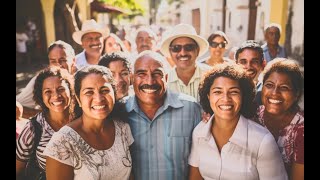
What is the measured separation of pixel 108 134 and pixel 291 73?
57.6 inches

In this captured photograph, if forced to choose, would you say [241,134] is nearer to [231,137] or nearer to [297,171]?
[231,137]

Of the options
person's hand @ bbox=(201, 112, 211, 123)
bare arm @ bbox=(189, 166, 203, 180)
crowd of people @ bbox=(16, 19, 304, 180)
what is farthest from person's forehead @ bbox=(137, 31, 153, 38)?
bare arm @ bbox=(189, 166, 203, 180)

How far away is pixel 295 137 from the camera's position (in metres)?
2.71

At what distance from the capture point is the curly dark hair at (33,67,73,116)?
2625mm

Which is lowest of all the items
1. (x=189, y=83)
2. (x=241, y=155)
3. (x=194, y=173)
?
(x=194, y=173)

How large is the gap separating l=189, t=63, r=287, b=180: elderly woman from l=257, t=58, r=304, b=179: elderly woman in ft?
0.34

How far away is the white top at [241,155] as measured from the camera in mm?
2559

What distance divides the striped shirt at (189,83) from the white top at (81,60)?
67 centimetres

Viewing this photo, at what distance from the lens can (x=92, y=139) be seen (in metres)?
2.55

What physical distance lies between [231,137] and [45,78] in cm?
148

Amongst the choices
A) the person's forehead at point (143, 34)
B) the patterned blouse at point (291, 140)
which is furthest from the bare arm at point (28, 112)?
the patterned blouse at point (291, 140)

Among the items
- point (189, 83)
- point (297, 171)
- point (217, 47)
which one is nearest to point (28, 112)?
point (189, 83)

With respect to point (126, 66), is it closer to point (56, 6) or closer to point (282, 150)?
point (56, 6)
